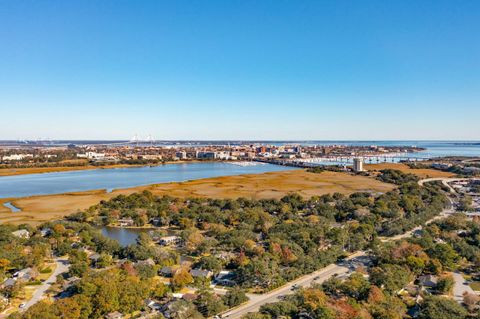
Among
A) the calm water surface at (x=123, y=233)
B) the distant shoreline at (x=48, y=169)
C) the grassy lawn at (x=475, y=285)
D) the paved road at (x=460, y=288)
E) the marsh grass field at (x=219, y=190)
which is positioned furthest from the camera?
the distant shoreline at (x=48, y=169)

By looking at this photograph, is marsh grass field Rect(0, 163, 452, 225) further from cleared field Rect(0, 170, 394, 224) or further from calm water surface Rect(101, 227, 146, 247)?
calm water surface Rect(101, 227, 146, 247)

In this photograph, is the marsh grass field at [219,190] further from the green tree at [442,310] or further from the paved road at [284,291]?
the green tree at [442,310]

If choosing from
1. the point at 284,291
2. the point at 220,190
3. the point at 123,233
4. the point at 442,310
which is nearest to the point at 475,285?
the point at 442,310

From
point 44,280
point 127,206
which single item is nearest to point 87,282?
point 44,280

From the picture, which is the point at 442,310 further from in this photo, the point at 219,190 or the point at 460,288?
the point at 219,190

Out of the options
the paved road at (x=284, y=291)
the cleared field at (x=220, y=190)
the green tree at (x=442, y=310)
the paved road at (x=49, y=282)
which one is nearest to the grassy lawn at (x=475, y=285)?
the green tree at (x=442, y=310)

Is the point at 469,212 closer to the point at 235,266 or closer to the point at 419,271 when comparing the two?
the point at 419,271

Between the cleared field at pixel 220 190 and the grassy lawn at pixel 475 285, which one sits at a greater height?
the cleared field at pixel 220 190
